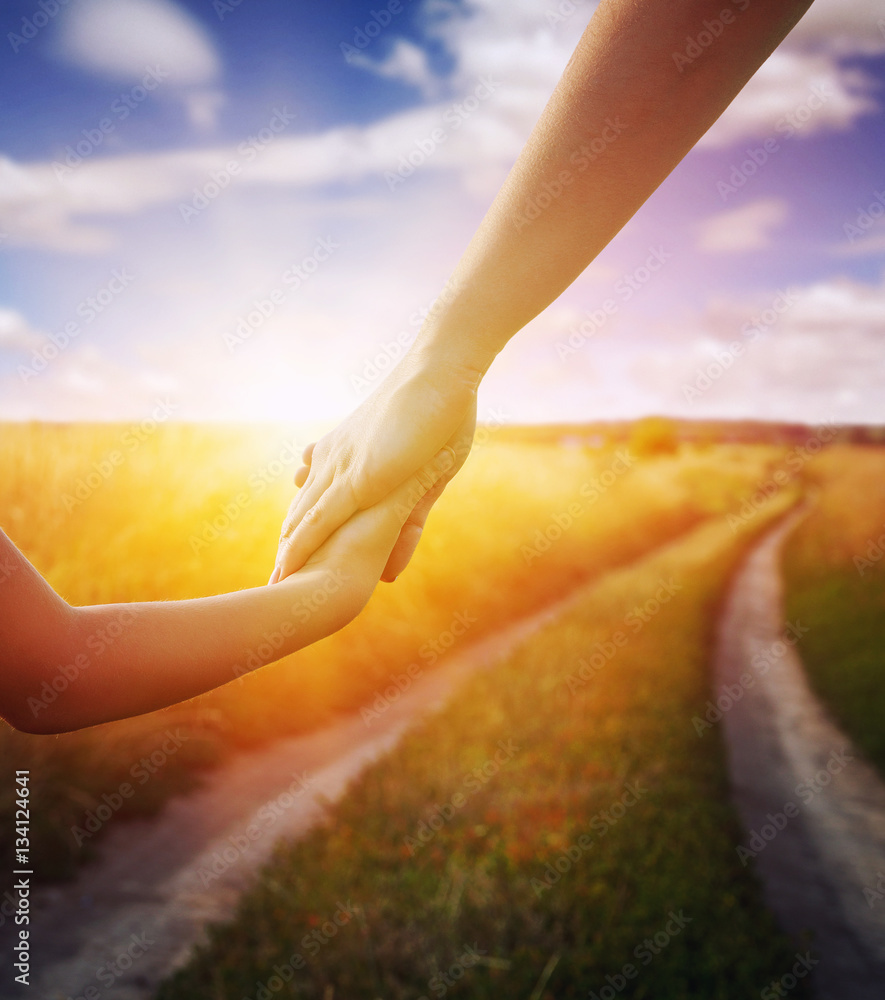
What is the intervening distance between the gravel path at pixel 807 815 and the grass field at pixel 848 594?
0.28 meters

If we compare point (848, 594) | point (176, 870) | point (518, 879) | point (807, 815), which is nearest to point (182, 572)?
point (176, 870)

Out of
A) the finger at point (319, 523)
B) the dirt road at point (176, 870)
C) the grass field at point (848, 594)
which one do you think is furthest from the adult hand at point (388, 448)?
the grass field at point (848, 594)

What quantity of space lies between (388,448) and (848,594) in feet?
39.8

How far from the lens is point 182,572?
4930mm

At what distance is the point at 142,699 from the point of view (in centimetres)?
90

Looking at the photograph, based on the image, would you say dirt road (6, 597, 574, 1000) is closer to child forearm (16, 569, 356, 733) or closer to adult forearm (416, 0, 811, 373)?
child forearm (16, 569, 356, 733)

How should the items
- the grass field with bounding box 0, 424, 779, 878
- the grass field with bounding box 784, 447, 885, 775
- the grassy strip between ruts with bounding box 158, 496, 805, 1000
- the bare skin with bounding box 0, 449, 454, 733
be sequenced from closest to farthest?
1. the bare skin with bounding box 0, 449, 454, 733
2. the grassy strip between ruts with bounding box 158, 496, 805, 1000
3. the grass field with bounding box 0, 424, 779, 878
4. the grass field with bounding box 784, 447, 885, 775

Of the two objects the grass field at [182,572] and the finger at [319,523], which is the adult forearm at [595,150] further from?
the grass field at [182,572]

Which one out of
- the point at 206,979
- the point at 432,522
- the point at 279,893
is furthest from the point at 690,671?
the point at 206,979

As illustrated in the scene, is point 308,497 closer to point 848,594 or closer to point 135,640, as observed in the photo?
point 135,640

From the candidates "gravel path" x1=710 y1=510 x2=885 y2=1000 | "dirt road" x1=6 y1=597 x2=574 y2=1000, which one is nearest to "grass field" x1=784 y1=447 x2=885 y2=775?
"gravel path" x1=710 y1=510 x2=885 y2=1000

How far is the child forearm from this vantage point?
84 cm

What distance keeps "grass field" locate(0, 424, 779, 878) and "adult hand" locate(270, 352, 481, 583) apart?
348cm

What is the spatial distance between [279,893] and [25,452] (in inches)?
117
